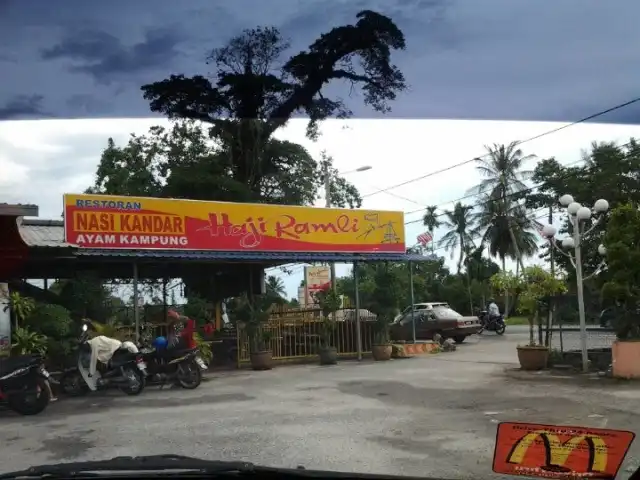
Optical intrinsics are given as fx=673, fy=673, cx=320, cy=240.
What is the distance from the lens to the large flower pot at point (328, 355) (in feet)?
34.4

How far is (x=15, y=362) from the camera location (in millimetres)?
4719

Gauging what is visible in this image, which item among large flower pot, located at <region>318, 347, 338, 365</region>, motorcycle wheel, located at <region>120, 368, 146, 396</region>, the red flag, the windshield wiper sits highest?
the red flag

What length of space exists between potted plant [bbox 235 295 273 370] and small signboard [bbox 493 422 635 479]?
308 inches

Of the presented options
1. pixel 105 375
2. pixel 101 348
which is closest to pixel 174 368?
pixel 101 348

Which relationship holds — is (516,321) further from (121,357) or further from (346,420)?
(121,357)

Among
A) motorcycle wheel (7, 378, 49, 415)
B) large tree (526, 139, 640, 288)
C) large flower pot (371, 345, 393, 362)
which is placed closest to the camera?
large tree (526, 139, 640, 288)

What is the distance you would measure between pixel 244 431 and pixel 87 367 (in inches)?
105

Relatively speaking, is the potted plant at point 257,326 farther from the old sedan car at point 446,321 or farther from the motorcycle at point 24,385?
the old sedan car at point 446,321

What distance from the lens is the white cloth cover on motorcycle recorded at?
20.3ft

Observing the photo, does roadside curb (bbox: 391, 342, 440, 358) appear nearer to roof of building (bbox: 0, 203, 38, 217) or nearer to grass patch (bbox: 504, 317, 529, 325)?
grass patch (bbox: 504, 317, 529, 325)

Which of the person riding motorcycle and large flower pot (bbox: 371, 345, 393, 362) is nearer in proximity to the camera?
the person riding motorcycle

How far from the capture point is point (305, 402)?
18.1 feet

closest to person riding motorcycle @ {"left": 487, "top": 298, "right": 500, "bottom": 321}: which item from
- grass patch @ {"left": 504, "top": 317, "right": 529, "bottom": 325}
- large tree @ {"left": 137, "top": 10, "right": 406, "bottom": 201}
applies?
grass patch @ {"left": 504, "top": 317, "right": 529, "bottom": 325}

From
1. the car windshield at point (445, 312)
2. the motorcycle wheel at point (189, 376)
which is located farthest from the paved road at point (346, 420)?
the car windshield at point (445, 312)
